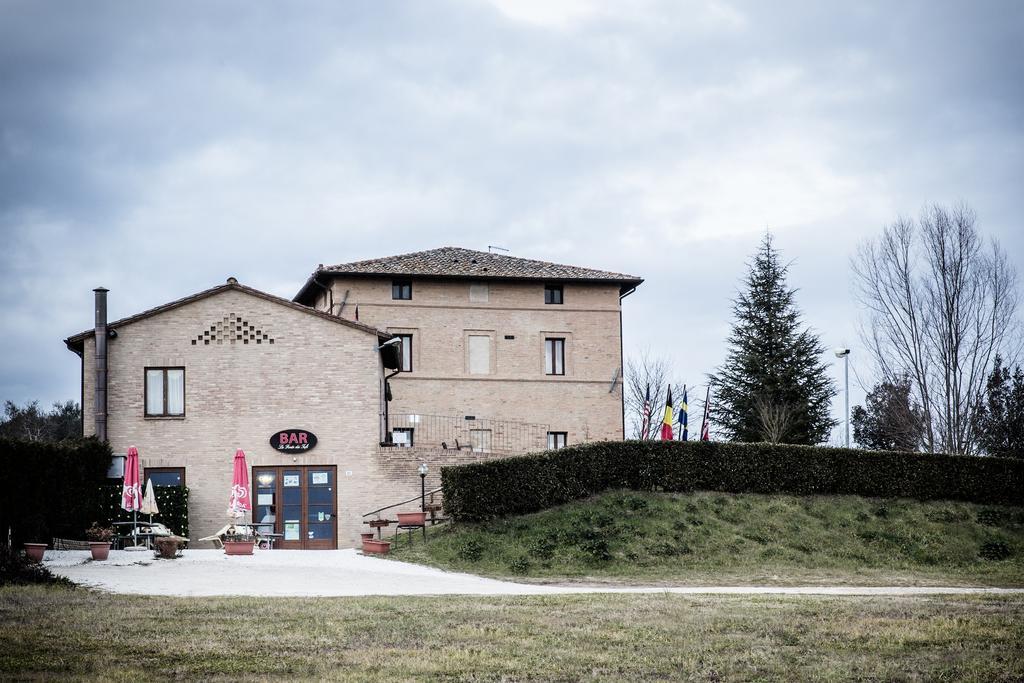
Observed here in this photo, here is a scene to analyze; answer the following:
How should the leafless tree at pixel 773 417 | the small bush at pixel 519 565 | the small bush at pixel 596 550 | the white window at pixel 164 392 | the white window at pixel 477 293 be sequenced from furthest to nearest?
the leafless tree at pixel 773 417 < the white window at pixel 477 293 < the white window at pixel 164 392 < the small bush at pixel 596 550 < the small bush at pixel 519 565

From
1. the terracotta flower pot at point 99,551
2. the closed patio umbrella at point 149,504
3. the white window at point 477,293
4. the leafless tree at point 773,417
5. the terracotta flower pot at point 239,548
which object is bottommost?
the terracotta flower pot at point 239,548

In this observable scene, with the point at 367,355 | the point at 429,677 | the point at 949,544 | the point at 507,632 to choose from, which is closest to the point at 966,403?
the point at 949,544

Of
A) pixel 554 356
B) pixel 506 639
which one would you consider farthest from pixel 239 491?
pixel 554 356

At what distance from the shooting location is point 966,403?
3791 centimetres

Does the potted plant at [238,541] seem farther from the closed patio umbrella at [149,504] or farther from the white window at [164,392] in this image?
the white window at [164,392]

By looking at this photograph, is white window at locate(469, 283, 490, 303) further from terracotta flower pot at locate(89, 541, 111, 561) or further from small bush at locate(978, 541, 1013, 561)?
terracotta flower pot at locate(89, 541, 111, 561)

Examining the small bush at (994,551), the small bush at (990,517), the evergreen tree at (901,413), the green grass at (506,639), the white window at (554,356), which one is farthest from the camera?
the white window at (554,356)

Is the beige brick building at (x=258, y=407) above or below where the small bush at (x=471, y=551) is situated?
above

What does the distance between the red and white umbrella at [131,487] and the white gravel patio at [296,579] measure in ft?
6.45

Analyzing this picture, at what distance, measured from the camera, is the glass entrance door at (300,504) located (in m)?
31.9

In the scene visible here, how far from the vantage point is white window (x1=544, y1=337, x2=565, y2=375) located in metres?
44.8

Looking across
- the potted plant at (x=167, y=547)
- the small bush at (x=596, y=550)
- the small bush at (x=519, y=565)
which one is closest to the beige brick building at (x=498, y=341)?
the small bush at (x=596, y=550)

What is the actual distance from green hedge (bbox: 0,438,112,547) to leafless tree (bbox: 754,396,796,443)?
28249mm

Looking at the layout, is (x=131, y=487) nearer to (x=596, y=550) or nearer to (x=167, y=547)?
(x=167, y=547)
